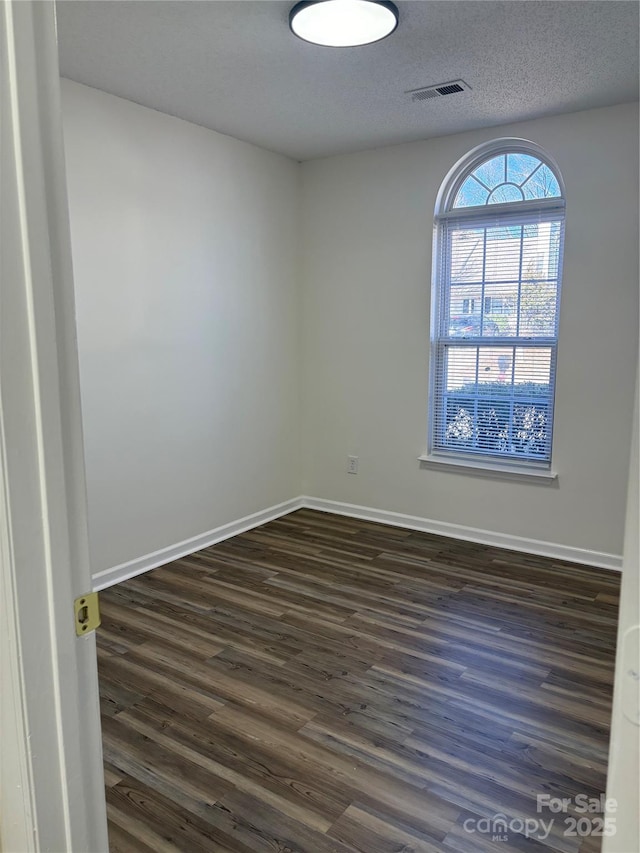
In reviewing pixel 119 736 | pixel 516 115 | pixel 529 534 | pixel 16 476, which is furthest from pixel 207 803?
pixel 516 115

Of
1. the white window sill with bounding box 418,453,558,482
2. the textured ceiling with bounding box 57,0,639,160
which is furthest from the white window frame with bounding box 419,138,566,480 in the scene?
the textured ceiling with bounding box 57,0,639,160

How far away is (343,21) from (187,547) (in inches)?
118

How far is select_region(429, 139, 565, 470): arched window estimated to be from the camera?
393cm

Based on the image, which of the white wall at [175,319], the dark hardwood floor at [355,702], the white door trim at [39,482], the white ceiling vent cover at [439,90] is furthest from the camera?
the white wall at [175,319]

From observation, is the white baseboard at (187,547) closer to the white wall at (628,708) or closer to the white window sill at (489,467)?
the white window sill at (489,467)

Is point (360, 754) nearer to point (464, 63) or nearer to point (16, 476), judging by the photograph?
point (16, 476)

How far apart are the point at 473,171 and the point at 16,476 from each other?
13.1 feet

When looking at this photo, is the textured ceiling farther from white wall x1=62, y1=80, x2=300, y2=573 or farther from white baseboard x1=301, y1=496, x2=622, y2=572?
white baseboard x1=301, y1=496, x2=622, y2=572

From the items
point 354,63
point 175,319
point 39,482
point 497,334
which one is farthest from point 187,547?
point 39,482

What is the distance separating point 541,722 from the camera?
2.33 m

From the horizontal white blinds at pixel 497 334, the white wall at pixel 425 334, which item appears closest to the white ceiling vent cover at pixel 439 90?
the white wall at pixel 425 334

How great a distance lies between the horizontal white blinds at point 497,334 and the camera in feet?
13.0

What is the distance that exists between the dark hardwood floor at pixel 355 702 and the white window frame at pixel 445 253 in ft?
2.10

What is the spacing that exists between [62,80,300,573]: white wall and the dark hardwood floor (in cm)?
52
